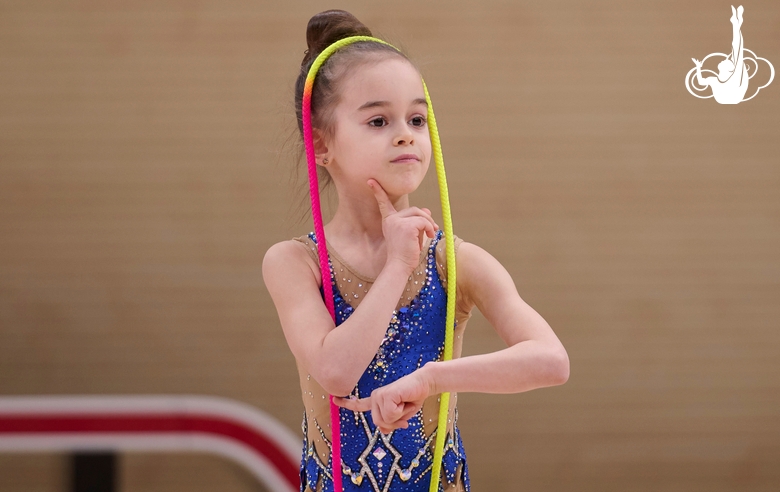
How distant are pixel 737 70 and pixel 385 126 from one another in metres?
1.90

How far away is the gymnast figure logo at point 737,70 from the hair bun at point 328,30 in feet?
5.39

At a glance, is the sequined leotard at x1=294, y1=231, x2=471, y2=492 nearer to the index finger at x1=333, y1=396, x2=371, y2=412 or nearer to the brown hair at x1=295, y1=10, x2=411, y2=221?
the index finger at x1=333, y1=396, x2=371, y2=412

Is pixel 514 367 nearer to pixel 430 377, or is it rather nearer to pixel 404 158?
pixel 430 377

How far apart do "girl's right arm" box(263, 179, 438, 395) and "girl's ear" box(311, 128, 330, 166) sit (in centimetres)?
12

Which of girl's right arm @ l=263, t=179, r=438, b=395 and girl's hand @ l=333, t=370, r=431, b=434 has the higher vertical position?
girl's right arm @ l=263, t=179, r=438, b=395

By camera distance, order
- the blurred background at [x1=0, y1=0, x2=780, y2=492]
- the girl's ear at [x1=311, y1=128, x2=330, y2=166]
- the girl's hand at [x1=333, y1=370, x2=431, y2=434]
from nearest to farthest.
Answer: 1. the girl's hand at [x1=333, y1=370, x2=431, y2=434]
2. the girl's ear at [x1=311, y1=128, x2=330, y2=166]
3. the blurred background at [x1=0, y1=0, x2=780, y2=492]

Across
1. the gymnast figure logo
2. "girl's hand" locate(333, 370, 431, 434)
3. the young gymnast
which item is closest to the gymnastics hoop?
the young gymnast

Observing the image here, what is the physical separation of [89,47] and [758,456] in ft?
8.04

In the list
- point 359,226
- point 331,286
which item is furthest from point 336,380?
point 359,226

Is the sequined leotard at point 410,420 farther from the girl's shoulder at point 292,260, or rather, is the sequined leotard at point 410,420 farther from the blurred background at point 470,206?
the blurred background at point 470,206

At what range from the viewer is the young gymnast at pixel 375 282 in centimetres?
107

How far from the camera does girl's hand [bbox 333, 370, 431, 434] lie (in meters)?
0.97

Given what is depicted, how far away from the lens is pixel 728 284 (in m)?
2.59

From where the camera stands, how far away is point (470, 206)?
→ 2.54m
